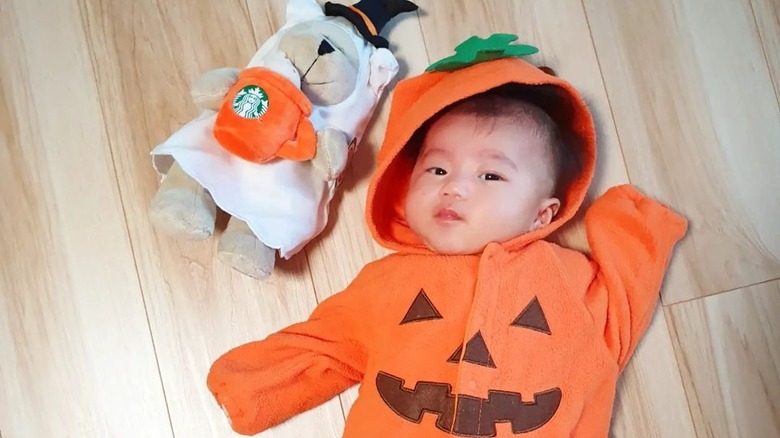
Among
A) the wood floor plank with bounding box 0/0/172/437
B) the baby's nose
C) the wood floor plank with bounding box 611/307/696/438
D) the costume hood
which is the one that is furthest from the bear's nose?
the wood floor plank with bounding box 611/307/696/438

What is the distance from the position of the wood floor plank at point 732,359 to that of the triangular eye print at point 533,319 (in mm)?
272

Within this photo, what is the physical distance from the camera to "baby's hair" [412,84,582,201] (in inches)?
33.0

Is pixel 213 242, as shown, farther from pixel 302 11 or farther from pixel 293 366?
pixel 302 11

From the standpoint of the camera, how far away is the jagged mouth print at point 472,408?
772mm

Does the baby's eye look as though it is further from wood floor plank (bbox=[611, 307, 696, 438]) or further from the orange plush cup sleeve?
wood floor plank (bbox=[611, 307, 696, 438])

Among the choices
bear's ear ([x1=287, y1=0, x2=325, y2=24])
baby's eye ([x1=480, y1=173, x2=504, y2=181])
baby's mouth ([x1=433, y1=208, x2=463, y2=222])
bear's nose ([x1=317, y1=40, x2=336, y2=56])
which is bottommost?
baby's mouth ([x1=433, y1=208, x2=463, y2=222])

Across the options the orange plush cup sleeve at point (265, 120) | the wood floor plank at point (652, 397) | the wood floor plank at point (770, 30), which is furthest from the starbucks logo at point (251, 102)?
the wood floor plank at point (770, 30)

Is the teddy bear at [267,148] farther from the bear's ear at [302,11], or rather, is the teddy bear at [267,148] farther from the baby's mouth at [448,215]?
the baby's mouth at [448,215]

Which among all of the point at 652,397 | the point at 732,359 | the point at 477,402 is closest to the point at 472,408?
the point at 477,402

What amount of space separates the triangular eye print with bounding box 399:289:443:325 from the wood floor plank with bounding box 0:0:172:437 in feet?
1.25

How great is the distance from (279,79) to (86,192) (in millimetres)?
348

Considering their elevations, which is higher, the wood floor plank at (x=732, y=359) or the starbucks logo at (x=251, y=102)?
the starbucks logo at (x=251, y=102)

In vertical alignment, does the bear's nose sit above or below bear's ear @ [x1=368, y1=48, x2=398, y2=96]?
above

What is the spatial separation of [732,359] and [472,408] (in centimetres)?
43
